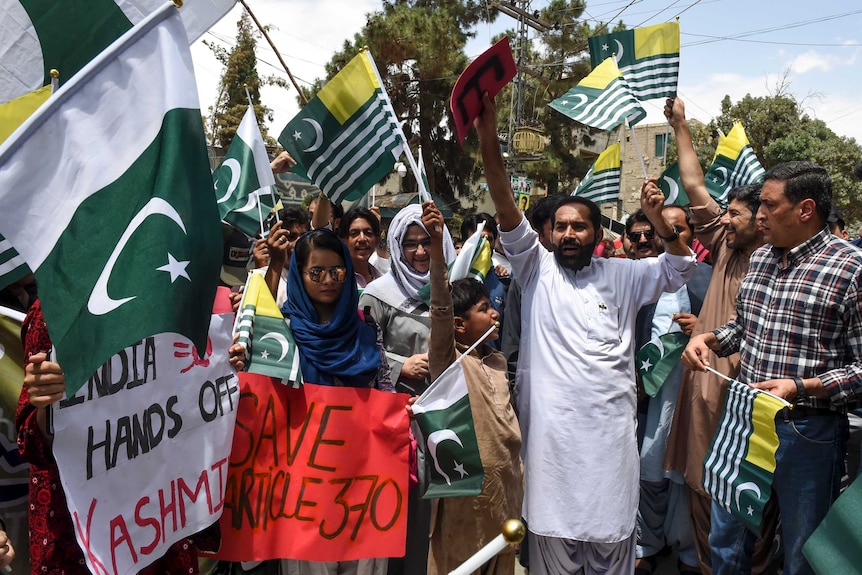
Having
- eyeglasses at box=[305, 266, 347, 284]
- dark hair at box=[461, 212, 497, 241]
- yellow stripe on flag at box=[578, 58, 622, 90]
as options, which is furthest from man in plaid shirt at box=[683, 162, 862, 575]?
dark hair at box=[461, 212, 497, 241]

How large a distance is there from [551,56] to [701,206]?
26.7 meters

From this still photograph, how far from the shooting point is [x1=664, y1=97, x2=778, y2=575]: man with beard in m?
3.68

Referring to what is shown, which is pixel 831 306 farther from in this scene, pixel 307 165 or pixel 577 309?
pixel 307 165

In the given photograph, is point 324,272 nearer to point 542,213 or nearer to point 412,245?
point 412,245

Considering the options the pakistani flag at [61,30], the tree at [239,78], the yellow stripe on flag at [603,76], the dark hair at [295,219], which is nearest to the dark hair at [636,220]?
the yellow stripe on flag at [603,76]

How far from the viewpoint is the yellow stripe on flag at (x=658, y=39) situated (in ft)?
14.1

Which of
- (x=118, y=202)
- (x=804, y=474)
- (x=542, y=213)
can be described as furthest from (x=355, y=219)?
(x=804, y=474)

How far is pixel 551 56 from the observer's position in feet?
94.2

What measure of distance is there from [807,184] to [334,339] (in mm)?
2199

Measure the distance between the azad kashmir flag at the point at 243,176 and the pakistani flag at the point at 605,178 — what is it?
2.70 m

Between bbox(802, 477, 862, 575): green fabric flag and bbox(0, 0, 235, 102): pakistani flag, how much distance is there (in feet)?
9.99

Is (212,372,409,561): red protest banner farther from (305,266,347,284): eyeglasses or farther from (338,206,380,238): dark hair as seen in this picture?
(338,206,380,238): dark hair

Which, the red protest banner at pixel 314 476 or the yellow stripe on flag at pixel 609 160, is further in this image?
the yellow stripe on flag at pixel 609 160

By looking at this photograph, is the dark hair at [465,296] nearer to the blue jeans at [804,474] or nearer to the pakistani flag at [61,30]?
the blue jeans at [804,474]
